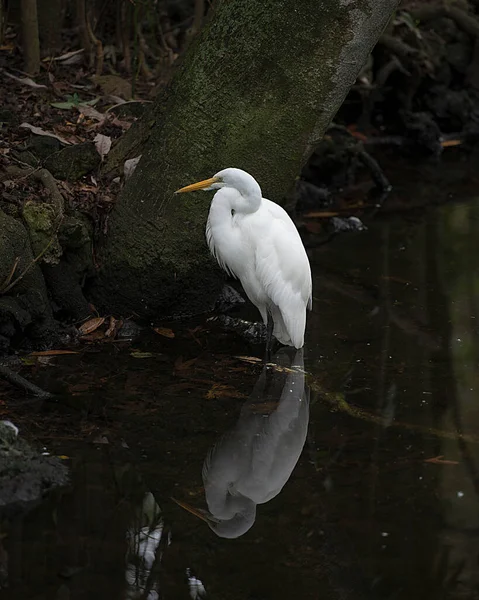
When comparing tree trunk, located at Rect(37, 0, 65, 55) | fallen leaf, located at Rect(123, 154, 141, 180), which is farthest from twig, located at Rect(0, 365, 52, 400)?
tree trunk, located at Rect(37, 0, 65, 55)

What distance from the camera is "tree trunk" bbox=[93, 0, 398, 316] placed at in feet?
18.1

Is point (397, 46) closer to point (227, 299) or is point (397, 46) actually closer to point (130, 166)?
point (227, 299)

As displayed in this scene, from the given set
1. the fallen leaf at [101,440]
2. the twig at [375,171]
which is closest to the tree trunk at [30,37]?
the twig at [375,171]

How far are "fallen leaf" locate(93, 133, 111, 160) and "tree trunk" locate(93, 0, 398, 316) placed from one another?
1.66 ft

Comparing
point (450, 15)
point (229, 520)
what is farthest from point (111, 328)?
point (450, 15)

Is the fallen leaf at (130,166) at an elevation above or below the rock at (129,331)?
above

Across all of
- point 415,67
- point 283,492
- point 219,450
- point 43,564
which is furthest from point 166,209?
point 415,67

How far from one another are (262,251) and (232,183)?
1.54ft

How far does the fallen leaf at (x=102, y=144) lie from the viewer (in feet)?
21.0

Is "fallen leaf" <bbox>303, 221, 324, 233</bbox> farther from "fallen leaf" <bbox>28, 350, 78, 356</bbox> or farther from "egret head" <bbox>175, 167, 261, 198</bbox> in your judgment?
"fallen leaf" <bbox>28, 350, 78, 356</bbox>

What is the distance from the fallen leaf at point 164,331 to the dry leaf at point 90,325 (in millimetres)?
324

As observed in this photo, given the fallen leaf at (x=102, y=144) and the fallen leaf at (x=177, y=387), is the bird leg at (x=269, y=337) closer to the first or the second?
the fallen leaf at (x=177, y=387)

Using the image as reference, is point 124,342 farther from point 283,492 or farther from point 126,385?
point 283,492

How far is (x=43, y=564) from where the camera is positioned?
3592mm
